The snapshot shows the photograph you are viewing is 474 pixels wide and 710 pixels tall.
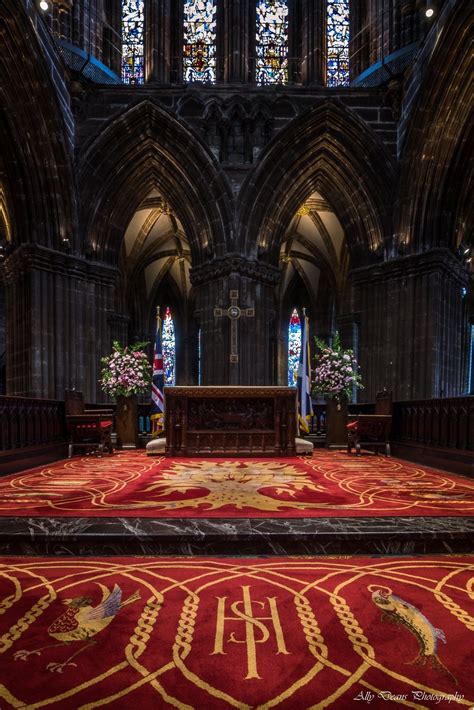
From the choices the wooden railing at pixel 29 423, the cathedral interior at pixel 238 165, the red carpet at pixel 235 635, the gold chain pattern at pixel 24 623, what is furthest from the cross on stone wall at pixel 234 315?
the gold chain pattern at pixel 24 623

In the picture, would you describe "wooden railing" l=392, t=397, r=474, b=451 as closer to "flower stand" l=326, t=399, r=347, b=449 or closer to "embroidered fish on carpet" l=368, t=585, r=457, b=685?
"flower stand" l=326, t=399, r=347, b=449

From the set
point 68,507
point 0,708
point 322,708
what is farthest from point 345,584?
point 68,507

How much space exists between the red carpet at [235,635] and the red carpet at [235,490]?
90 cm

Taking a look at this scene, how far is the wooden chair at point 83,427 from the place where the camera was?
8203 mm

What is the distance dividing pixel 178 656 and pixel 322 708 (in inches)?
23.8

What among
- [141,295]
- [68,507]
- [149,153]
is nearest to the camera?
[68,507]

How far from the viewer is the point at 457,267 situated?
11.3 metres

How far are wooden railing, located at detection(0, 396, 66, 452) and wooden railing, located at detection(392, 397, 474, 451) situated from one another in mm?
6681

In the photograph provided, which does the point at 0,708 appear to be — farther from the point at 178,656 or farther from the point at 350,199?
the point at 350,199

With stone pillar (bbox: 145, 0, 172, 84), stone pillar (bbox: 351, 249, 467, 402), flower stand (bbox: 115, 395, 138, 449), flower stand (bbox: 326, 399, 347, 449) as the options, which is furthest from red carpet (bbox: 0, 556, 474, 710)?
stone pillar (bbox: 145, 0, 172, 84)

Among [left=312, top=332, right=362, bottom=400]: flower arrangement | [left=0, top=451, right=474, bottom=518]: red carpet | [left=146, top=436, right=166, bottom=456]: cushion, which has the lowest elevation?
[left=146, top=436, right=166, bottom=456]: cushion

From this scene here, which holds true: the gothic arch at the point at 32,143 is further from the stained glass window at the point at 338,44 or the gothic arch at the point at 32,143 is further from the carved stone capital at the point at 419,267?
the stained glass window at the point at 338,44

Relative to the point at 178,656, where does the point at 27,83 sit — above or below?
above

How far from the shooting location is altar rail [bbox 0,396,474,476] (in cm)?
647
